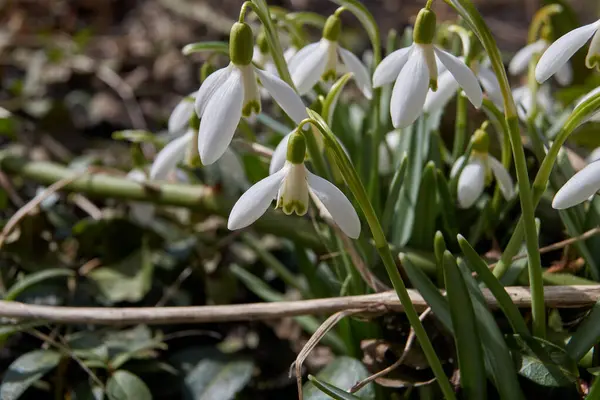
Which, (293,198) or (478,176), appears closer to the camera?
(293,198)

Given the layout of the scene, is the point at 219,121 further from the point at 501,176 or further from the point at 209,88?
Answer: the point at 501,176

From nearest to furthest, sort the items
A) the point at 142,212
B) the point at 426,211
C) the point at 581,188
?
the point at 581,188, the point at 426,211, the point at 142,212

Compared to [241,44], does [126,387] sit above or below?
below

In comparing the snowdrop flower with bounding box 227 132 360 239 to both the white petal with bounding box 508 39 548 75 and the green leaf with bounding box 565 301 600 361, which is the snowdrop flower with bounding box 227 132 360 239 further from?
the white petal with bounding box 508 39 548 75

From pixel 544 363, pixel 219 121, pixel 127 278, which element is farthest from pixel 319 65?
pixel 127 278

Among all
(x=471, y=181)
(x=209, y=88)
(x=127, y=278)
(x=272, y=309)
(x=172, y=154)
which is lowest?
(x=127, y=278)

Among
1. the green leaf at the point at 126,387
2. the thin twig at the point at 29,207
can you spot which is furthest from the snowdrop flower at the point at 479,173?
the thin twig at the point at 29,207

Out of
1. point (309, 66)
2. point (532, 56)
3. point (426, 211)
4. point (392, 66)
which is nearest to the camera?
point (392, 66)
